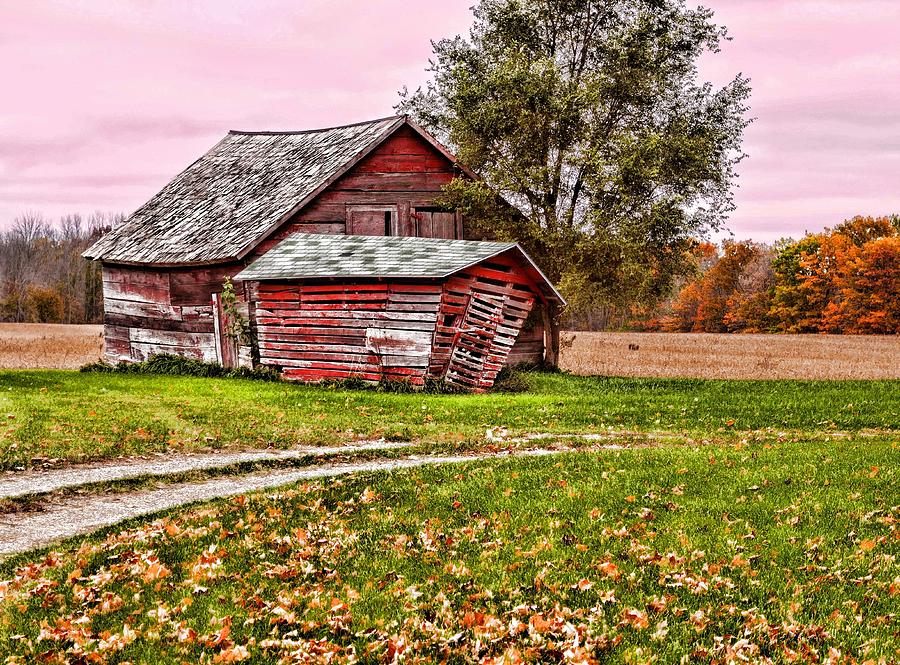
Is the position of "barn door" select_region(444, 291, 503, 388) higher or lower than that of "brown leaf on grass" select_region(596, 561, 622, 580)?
higher

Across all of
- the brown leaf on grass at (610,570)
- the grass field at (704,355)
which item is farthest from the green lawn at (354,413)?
the grass field at (704,355)

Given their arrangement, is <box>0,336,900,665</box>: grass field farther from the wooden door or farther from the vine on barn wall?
the wooden door

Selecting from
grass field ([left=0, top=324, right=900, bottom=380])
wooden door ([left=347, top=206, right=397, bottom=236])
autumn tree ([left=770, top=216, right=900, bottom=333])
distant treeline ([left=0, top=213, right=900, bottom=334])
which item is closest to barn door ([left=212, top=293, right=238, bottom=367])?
wooden door ([left=347, top=206, right=397, bottom=236])

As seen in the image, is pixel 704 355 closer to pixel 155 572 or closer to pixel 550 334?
pixel 550 334

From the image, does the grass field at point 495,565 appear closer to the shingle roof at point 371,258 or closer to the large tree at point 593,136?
the shingle roof at point 371,258

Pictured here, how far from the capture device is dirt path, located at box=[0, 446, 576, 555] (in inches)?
364

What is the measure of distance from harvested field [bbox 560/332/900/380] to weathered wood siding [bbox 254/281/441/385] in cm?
874

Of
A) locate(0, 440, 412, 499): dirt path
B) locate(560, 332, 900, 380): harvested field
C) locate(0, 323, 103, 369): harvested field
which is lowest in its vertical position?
locate(560, 332, 900, 380): harvested field

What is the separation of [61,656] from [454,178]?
2365 centimetres

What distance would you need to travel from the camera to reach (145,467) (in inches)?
494

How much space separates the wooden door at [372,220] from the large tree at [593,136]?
6.45 feet

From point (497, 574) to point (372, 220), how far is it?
21.5 meters

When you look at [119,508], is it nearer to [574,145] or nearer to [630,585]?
[630,585]

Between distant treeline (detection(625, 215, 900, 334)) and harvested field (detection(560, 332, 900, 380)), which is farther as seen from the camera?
distant treeline (detection(625, 215, 900, 334))
